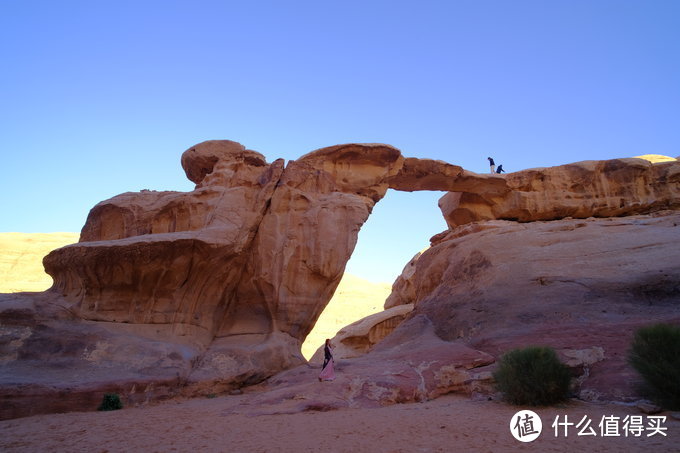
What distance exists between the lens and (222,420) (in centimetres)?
845

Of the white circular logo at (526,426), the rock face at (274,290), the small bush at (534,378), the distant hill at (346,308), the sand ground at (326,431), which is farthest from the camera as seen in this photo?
the distant hill at (346,308)

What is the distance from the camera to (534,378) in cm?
825

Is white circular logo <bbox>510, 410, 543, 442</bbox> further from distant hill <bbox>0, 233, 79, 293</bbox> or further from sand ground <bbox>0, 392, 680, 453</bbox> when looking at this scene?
distant hill <bbox>0, 233, 79, 293</bbox>

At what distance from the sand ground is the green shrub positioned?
483 mm

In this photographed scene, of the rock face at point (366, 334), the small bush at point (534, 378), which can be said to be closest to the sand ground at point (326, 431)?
the small bush at point (534, 378)

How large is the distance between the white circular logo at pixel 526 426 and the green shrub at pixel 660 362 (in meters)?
1.84

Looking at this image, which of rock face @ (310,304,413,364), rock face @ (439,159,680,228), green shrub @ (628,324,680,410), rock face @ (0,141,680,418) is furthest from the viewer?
rock face @ (310,304,413,364)

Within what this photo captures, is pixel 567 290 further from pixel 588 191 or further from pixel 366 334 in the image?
pixel 366 334

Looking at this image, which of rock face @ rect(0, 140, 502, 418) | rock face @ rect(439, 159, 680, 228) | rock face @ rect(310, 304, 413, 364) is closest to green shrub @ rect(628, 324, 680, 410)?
rock face @ rect(0, 140, 502, 418)

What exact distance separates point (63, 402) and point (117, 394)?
1.05 metres

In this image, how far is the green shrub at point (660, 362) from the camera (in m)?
7.02

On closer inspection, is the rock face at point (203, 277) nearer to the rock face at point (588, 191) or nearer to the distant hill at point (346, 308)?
the rock face at point (588, 191)

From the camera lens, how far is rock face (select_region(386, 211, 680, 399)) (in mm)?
9930

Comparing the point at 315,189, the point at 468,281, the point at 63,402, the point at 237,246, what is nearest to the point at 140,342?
the point at 63,402
